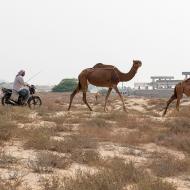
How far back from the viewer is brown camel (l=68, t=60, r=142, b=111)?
21578 mm

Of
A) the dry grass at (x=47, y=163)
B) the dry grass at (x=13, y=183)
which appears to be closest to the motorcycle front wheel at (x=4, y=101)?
the dry grass at (x=47, y=163)

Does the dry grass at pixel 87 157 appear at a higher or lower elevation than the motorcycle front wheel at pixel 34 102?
higher

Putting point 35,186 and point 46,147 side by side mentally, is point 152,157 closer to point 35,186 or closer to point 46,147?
point 46,147

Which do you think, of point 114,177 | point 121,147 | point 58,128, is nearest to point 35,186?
point 114,177

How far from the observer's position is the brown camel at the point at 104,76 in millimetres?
21578

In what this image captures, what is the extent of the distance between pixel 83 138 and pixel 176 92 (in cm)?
971

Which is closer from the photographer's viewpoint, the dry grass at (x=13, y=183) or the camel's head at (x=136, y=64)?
the dry grass at (x=13, y=183)

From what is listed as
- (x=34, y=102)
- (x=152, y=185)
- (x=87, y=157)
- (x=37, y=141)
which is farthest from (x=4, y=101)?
(x=152, y=185)

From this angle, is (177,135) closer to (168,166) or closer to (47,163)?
(168,166)

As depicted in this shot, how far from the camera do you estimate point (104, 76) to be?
70.8 ft

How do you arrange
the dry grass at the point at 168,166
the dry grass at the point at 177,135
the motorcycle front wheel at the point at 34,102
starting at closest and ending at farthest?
the dry grass at the point at 168,166
the dry grass at the point at 177,135
the motorcycle front wheel at the point at 34,102

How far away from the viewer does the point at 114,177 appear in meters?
7.54

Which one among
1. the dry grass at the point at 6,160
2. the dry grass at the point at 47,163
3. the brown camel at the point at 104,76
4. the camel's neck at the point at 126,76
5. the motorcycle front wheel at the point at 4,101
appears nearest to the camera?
the dry grass at the point at 47,163

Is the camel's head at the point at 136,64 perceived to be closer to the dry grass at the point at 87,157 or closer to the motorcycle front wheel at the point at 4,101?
the motorcycle front wheel at the point at 4,101
